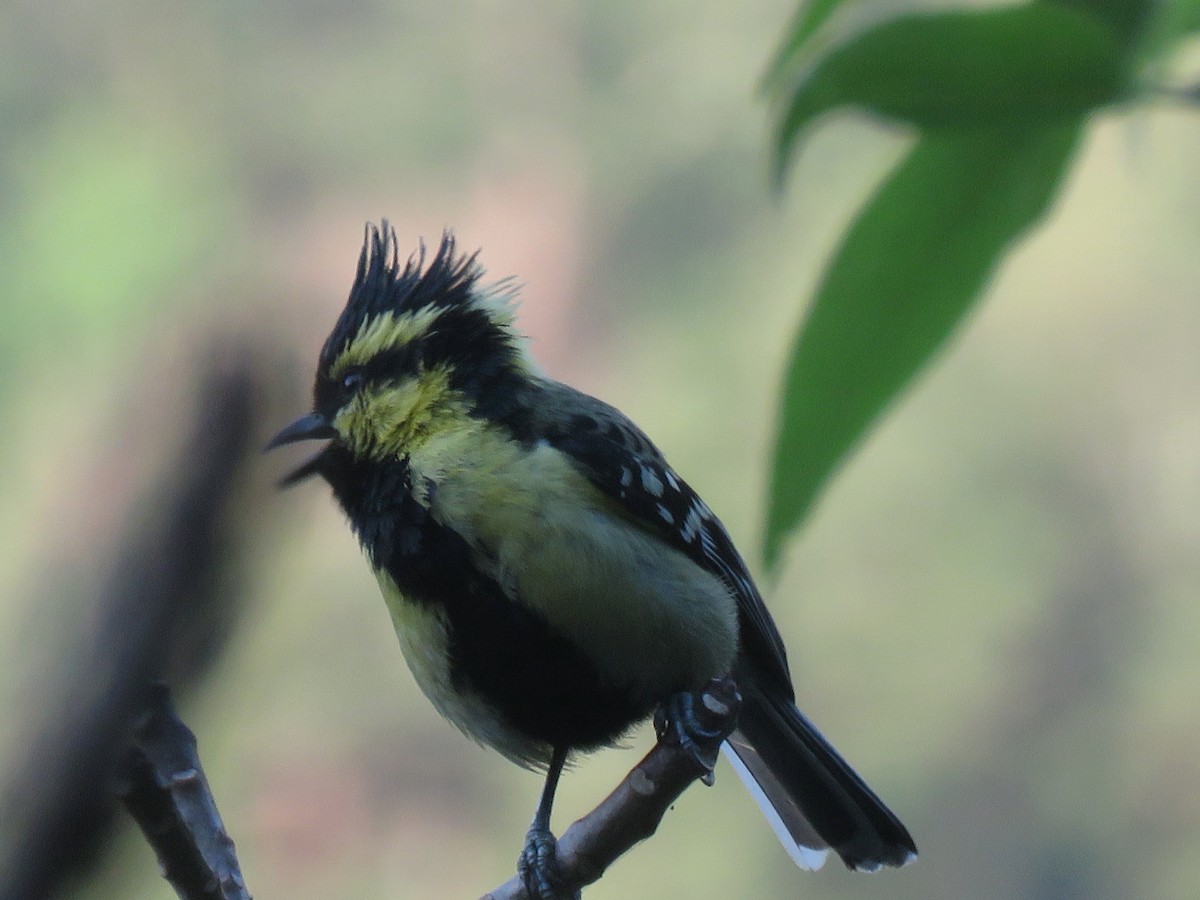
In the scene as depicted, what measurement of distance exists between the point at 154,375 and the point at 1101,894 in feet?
20.8

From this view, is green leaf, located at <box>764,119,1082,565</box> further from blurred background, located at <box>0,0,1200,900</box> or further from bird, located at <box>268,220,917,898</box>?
blurred background, located at <box>0,0,1200,900</box>

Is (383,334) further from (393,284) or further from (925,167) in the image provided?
(925,167)

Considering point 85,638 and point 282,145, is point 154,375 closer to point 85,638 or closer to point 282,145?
point 85,638

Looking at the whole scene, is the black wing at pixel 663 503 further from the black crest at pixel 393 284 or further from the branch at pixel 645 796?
the branch at pixel 645 796

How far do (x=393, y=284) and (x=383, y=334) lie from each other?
0.30ft

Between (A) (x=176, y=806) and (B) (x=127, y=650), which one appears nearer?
(B) (x=127, y=650)

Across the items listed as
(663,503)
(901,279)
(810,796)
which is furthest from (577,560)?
(901,279)

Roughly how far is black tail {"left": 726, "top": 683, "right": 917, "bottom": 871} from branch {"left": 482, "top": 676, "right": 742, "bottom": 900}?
2.42 ft

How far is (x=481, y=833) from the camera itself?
5762 millimetres

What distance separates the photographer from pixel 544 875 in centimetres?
137

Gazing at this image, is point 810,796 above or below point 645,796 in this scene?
below

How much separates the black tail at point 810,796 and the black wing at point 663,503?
0.19 feet

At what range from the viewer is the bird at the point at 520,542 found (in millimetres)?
1659

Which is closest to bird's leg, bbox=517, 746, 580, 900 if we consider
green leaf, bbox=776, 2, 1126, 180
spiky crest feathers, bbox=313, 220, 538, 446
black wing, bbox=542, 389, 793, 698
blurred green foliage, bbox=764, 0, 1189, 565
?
black wing, bbox=542, 389, 793, 698
